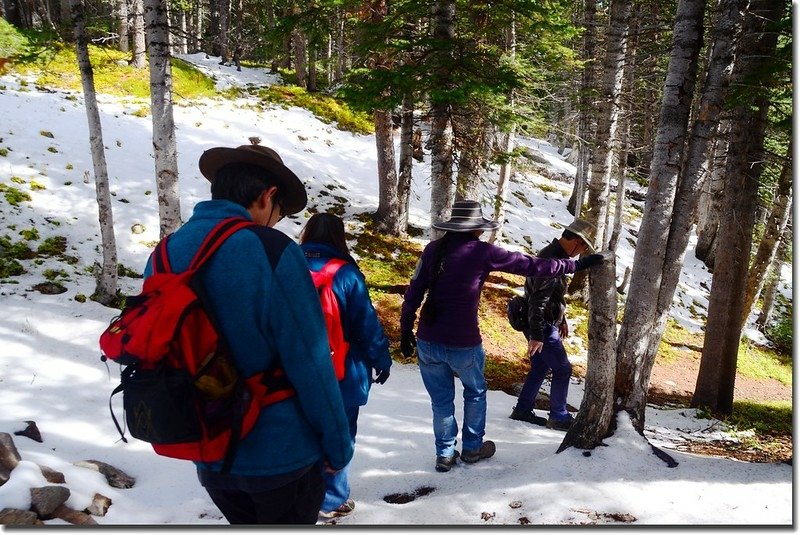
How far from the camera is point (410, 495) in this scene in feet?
13.8

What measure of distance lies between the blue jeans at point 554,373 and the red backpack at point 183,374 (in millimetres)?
4302

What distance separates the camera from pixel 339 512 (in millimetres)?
3828

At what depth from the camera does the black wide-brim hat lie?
426 cm

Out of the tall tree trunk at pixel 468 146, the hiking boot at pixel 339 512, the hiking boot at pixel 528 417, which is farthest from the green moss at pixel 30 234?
the hiking boot at pixel 528 417

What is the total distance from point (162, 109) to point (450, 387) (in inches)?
238

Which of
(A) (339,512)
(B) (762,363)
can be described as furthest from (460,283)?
(B) (762,363)

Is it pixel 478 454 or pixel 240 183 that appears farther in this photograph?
pixel 478 454

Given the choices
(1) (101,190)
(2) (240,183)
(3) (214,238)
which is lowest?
(1) (101,190)

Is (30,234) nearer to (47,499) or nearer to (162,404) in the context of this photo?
(47,499)

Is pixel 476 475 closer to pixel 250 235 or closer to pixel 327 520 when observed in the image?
pixel 327 520

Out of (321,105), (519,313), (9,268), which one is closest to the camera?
(519,313)

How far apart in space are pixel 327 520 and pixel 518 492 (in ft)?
4.86

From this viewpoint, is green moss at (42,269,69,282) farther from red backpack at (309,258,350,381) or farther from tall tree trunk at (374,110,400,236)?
tall tree trunk at (374,110,400,236)

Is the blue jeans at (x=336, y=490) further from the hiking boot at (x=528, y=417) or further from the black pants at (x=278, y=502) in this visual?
the hiking boot at (x=528, y=417)
